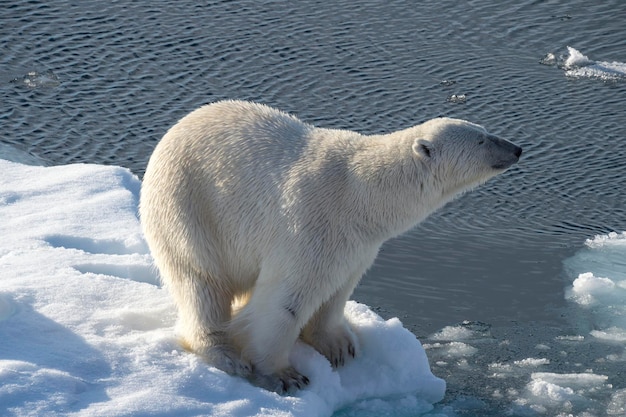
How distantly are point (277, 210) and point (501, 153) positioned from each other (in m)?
1.10

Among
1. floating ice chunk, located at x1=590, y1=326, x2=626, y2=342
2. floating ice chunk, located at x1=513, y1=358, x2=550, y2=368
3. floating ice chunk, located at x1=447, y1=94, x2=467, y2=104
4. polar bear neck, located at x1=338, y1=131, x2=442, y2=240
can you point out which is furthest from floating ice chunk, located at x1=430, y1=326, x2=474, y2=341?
floating ice chunk, located at x1=447, y1=94, x2=467, y2=104

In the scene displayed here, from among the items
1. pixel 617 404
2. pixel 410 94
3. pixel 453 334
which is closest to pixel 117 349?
pixel 453 334

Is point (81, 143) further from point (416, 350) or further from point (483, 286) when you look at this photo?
point (416, 350)

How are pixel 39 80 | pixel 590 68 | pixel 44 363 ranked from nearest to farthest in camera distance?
1. pixel 44 363
2. pixel 39 80
3. pixel 590 68

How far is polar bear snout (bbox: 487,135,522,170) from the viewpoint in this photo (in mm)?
5238

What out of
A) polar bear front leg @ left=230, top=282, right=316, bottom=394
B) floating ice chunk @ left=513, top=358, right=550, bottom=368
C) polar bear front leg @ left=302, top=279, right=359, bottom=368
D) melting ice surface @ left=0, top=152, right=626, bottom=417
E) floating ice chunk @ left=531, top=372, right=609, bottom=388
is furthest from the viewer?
floating ice chunk @ left=513, top=358, right=550, bottom=368

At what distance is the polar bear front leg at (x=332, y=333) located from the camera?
5520 mm

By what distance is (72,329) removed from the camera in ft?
17.3

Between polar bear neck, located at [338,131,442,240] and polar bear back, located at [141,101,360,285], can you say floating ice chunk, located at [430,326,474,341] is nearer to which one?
polar bear neck, located at [338,131,442,240]

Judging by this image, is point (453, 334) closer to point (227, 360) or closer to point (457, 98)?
point (227, 360)

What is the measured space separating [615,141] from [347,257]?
4.90 m

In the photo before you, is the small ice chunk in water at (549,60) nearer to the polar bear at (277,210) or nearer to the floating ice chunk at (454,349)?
the floating ice chunk at (454,349)

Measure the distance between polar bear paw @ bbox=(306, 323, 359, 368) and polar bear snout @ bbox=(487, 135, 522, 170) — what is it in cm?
116

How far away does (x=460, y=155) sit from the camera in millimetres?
5234
